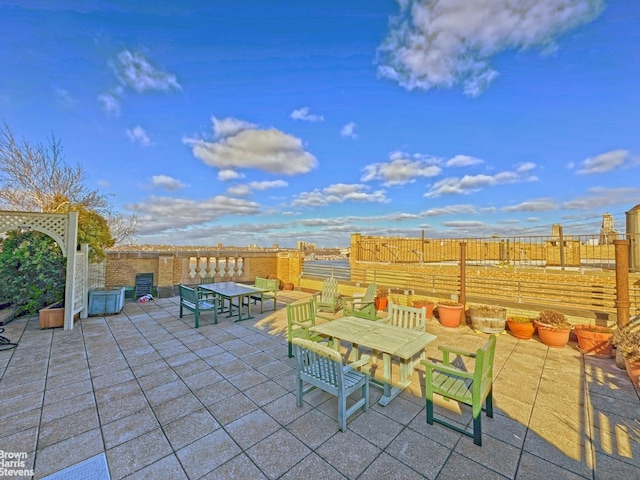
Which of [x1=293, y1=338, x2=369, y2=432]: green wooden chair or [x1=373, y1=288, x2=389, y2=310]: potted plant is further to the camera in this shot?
[x1=373, y1=288, x2=389, y2=310]: potted plant

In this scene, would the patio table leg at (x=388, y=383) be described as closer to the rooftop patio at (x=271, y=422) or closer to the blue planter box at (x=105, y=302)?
the rooftop patio at (x=271, y=422)

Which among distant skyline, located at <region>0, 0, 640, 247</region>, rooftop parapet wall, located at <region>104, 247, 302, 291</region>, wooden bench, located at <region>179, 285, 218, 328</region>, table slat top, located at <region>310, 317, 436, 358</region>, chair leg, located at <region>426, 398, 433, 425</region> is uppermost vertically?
distant skyline, located at <region>0, 0, 640, 247</region>

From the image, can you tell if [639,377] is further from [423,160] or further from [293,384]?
[423,160]

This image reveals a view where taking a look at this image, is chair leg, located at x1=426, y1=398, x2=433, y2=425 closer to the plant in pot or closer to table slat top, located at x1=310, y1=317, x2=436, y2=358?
table slat top, located at x1=310, y1=317, x2=436, y2=358

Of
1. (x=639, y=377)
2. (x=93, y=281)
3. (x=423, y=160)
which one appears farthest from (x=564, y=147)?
(x=93, y=281)

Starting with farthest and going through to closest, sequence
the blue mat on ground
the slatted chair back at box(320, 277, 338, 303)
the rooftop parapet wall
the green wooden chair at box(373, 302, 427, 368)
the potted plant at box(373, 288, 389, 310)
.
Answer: the rooftop parapet wall < the potted plant at box(373, 288, 389, 310) < the slatted chair back at box(320, 277, 338, 303) < the green wooden chair at box(373, 302, 427, 368) < the blue mat on ground

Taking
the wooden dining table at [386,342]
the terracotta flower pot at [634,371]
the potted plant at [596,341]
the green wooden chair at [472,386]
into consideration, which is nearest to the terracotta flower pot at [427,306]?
the potted plant at [596,341]

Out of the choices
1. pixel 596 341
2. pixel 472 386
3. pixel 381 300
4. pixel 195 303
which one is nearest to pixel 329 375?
pixel 472 386

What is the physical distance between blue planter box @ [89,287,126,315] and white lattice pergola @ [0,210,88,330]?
1.37 feet

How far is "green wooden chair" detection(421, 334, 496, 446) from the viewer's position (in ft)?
6.46

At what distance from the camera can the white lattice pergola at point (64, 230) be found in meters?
4.79

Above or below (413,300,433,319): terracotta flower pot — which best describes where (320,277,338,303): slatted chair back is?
above

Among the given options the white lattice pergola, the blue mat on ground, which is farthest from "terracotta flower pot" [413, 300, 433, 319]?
the white lattice pergola

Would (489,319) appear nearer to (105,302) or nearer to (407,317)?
(407,317)
